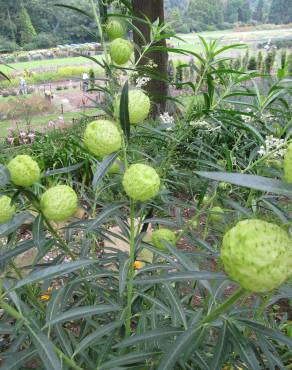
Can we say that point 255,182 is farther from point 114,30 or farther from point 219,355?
point 114,30

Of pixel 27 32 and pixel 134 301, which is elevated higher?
pixel 27 32

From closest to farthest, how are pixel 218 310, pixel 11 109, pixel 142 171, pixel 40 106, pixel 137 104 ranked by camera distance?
1. pixel 218 310
2. pixel 142 171
3. pixel 137 104
4. pixel 11 109
5. pixel 40 106

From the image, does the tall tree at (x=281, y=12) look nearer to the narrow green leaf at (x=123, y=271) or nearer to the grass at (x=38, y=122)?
the grass at (x=38, y=122)

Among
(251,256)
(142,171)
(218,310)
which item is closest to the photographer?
(251,256)

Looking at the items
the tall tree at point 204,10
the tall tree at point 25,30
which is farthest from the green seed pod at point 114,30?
the tall tree at point 204,10

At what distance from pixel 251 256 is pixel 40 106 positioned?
21.6 ft

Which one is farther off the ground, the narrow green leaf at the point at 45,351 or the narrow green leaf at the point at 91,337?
the narrow green leaf at the point at 45,351

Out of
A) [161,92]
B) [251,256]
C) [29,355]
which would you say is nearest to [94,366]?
[29,355]

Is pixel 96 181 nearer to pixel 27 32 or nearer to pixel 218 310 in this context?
pixel 218 310

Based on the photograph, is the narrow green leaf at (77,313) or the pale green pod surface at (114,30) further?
the pale green pod surface at (114,30)

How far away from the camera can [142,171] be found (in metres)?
0.78

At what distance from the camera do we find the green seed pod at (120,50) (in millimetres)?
899

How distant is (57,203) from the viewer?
82cm

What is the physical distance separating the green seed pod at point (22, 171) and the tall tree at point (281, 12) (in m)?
22.8
